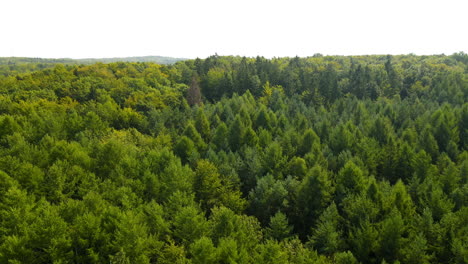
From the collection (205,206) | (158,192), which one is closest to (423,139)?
(205,206)

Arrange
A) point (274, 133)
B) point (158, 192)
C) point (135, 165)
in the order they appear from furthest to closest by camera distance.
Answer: point (274, 133) < point (135, 165) < point (158, 192)

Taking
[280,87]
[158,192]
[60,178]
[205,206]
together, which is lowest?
[205,206]

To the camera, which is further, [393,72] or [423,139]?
[393,72]

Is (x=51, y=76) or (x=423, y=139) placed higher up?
(x=51, y=76)

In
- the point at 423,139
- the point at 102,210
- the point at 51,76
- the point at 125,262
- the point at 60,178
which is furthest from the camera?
the point at 51,76

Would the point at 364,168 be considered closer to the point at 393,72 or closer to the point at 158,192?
the point at 158,192

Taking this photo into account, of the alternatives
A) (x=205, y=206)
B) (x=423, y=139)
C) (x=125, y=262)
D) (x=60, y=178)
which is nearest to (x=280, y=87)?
(x=423, y=139)
